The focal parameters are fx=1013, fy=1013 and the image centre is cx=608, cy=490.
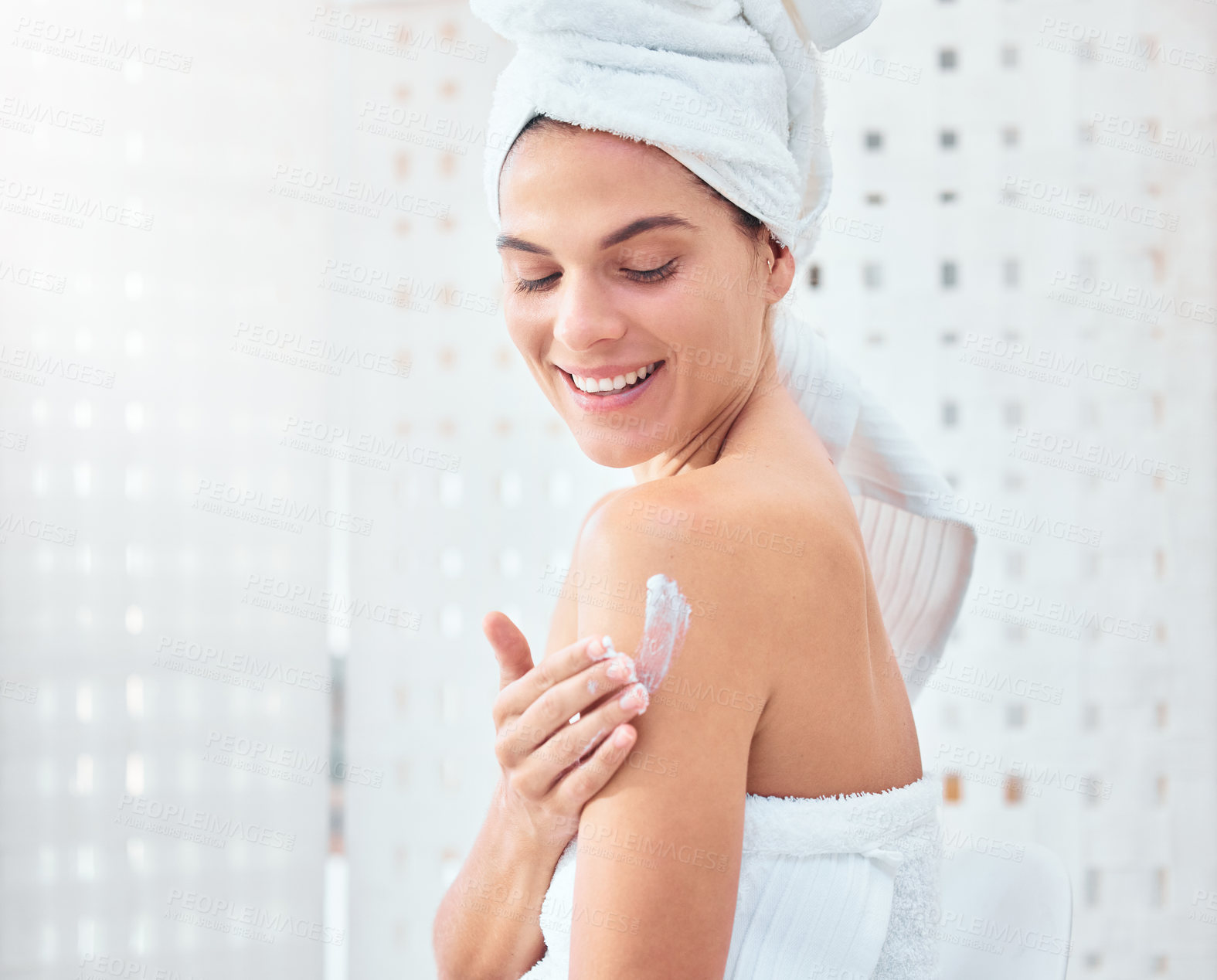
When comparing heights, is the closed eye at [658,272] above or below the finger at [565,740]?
above

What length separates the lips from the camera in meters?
0.88

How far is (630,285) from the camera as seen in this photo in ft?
2.73

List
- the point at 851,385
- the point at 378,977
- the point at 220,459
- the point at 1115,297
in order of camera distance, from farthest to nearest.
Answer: the point at 378,977 → the point at 220,459 → the point at 1115,297 → the point at 851,385

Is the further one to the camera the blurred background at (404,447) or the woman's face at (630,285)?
the blurred background at (404,447)

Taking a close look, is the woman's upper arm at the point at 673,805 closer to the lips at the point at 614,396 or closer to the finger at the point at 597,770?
the finger at the point at 597,770

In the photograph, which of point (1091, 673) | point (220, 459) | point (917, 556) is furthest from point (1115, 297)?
point (220, 459)

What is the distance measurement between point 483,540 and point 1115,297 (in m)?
1.11

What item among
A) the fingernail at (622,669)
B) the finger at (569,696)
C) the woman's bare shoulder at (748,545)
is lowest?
the finger at (569,696)

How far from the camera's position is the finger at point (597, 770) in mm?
692

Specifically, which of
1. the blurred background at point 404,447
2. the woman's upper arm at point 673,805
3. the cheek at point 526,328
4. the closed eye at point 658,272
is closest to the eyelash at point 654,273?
the closed eye at point 658,272

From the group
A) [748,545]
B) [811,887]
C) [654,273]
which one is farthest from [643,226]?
[811,887]

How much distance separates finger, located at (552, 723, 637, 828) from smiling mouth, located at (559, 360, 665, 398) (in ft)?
1.02

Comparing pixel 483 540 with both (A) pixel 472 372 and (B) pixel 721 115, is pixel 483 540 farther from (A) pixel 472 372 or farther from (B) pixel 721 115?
(B) pixel 721 115

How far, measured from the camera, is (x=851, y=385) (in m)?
1.11
